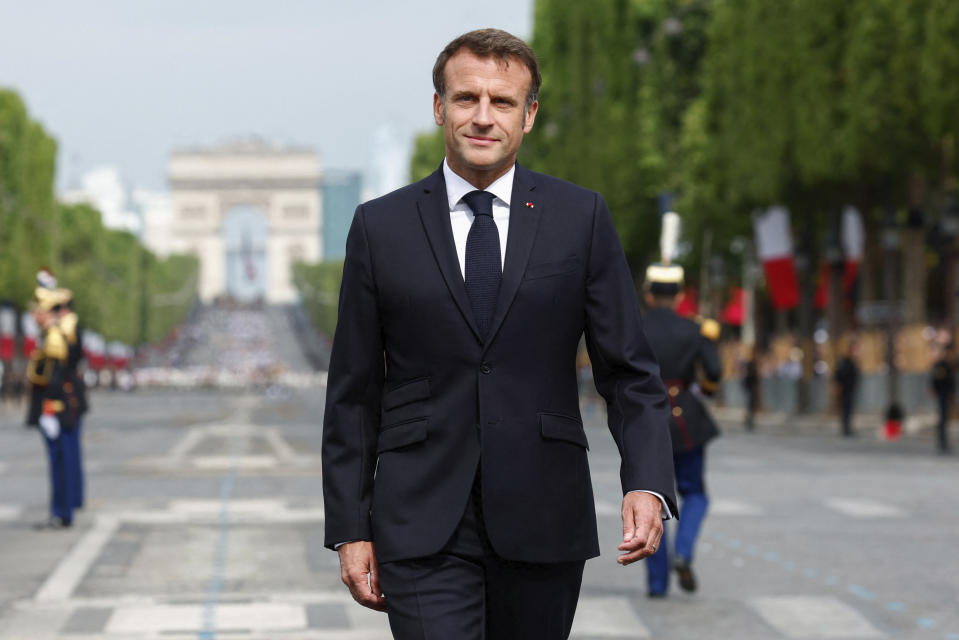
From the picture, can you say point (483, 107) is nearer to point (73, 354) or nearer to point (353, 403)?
point (353, 403)

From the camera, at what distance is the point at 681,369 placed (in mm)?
11141

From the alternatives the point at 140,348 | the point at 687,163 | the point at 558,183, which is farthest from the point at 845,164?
the point at 140,348

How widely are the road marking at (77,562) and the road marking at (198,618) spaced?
0.85m

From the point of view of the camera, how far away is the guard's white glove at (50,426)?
15648 millimetres

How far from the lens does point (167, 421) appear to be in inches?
1869

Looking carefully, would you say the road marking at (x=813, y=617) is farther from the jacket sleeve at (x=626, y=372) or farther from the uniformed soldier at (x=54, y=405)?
the uniformed soldier at (x=54, y=405)

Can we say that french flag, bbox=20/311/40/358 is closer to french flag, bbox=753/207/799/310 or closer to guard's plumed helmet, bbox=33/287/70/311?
french flag, bbox=753/207/799/310

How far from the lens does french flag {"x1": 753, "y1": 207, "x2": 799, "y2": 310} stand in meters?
43.1

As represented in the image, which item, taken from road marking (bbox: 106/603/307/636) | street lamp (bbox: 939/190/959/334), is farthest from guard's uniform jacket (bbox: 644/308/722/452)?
street lamp (bbox: 939/190/959/334)

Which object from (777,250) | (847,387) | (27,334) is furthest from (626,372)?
(27,334)

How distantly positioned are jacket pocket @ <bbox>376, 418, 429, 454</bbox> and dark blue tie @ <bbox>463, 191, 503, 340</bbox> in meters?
0.25

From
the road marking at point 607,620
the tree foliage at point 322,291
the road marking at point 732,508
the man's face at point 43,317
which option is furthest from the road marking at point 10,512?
the tree foliage at point 322,291

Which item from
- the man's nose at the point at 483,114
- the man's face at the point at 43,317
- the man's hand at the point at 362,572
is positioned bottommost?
the man's hand at the point at 362,572

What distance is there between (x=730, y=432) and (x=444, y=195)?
35.1m
